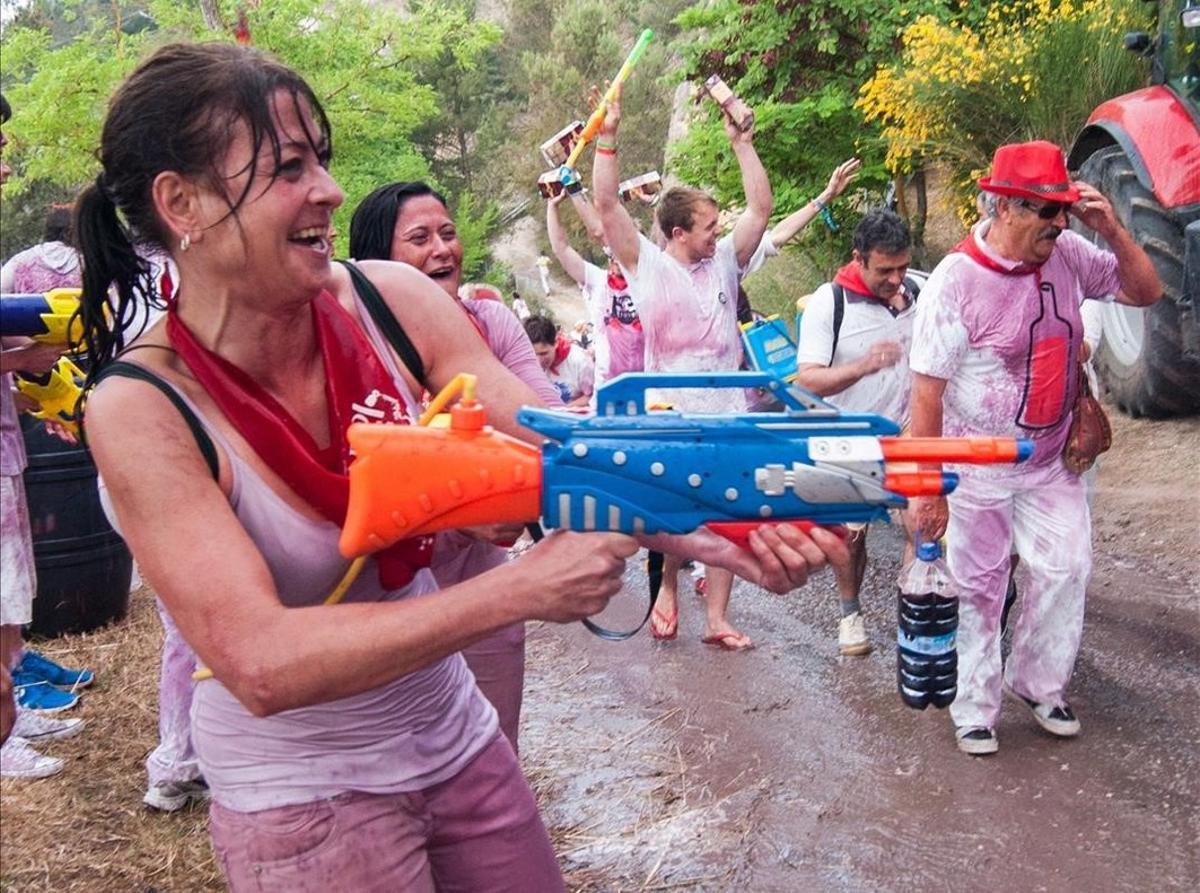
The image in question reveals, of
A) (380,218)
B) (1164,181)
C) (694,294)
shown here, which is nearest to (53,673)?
(380,218)

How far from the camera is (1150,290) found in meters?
4.54

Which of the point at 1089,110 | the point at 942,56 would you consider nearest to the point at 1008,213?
the point at 1089,110

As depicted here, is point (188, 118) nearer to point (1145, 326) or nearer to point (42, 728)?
point (42, 728)

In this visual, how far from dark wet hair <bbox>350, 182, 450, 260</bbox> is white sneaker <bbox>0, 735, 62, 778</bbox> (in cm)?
243

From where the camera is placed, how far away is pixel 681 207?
584 cm

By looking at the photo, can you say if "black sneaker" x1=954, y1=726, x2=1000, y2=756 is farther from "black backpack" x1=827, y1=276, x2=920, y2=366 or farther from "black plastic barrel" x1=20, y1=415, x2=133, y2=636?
"black plastic barrel" x1=20, y1=415, x2=133, y2=636

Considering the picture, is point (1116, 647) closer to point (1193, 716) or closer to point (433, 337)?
point (1193, 716)

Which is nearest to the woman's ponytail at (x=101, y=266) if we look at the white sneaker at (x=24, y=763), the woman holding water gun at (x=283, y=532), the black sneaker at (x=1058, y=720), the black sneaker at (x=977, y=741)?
the woman holding water gun at (x=283, y=532)

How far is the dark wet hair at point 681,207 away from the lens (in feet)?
19.1

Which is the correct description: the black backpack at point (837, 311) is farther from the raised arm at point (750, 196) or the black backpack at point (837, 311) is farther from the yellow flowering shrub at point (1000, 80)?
the yellow flowering shrub at point (1000, 80)

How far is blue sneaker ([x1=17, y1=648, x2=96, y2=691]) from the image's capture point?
18.5ft

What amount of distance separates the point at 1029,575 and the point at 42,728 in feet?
13.2

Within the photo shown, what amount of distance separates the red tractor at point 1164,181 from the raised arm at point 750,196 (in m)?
Answer: 1.95

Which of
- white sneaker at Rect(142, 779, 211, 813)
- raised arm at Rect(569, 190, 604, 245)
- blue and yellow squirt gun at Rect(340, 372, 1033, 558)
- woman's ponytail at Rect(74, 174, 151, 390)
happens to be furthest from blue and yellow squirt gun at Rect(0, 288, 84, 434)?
raised arm at Rect(569, 190, 604, 245)
